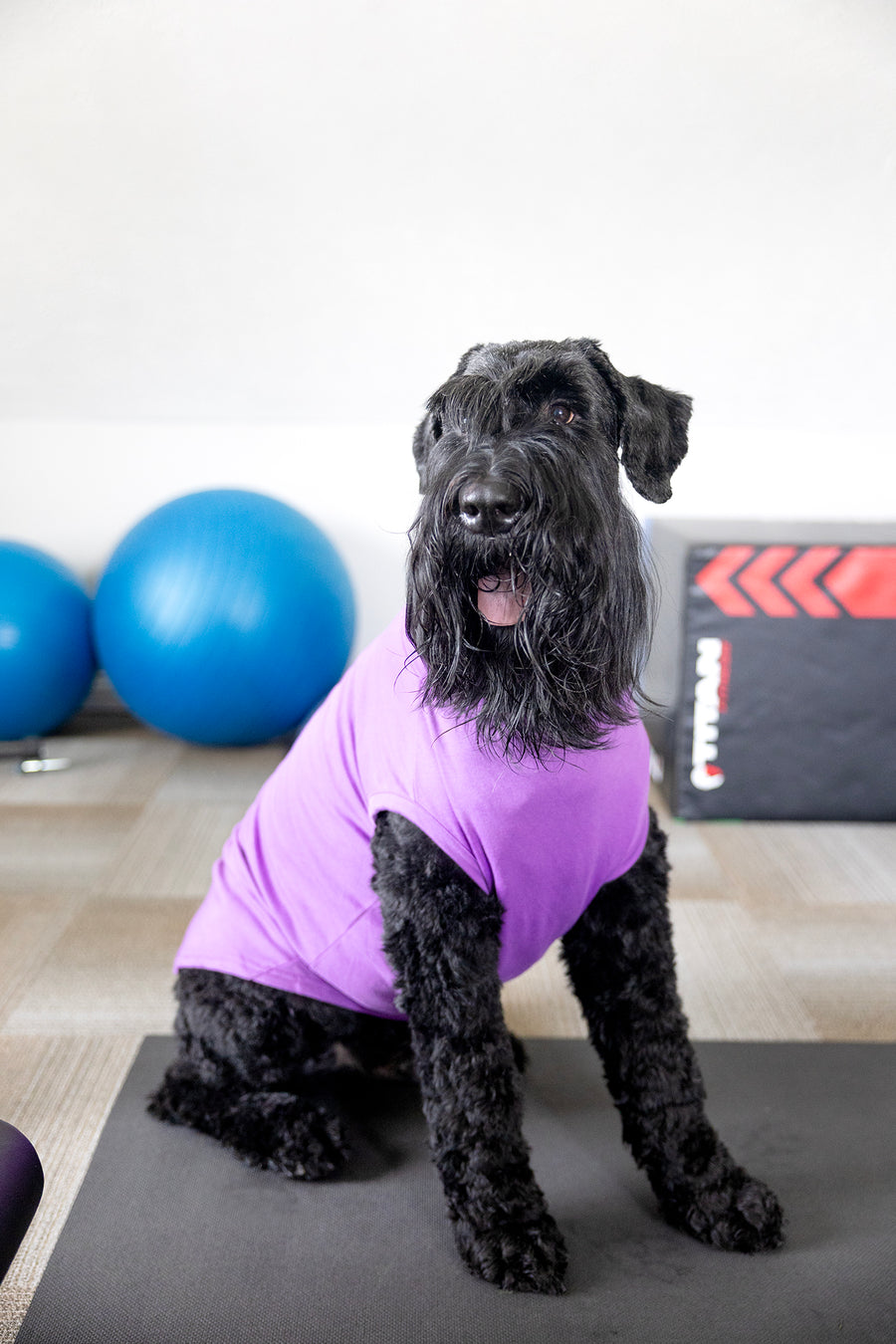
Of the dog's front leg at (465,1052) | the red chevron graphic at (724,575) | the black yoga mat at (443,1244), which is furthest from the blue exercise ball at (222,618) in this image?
the dog's front leg at (465,1052)

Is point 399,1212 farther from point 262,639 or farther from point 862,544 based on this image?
point 862,544

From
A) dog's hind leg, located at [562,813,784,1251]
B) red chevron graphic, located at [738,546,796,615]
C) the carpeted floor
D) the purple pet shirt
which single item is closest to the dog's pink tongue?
the purple pet shirt

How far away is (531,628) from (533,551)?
10 centimetres

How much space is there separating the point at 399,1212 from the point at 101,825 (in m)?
1.76

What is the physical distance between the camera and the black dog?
120 centimetres

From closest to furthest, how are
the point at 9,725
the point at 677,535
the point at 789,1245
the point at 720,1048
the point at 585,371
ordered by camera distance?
the point at 585,371, the point at 789,1245, the point at 720,1048, the point at 677,535, the point at 9,725

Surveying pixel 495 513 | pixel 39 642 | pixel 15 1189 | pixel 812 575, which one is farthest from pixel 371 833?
pixel 39 642

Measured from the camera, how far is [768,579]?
287 cm

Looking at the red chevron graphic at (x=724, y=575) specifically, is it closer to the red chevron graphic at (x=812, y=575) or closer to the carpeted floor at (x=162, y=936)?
the red chevron graphic at (x=812, y=575)

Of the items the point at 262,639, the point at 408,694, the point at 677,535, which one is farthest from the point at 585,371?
the point at 262,639

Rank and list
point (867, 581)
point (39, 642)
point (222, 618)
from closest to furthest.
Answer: point (867, 581), point (222, 618), point (39, 642)

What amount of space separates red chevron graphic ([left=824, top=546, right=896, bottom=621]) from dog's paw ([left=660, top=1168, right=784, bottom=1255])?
1.80 metres

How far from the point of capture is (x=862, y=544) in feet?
9.39

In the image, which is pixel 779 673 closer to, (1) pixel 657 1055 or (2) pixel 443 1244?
(1) pixel 657 1055
